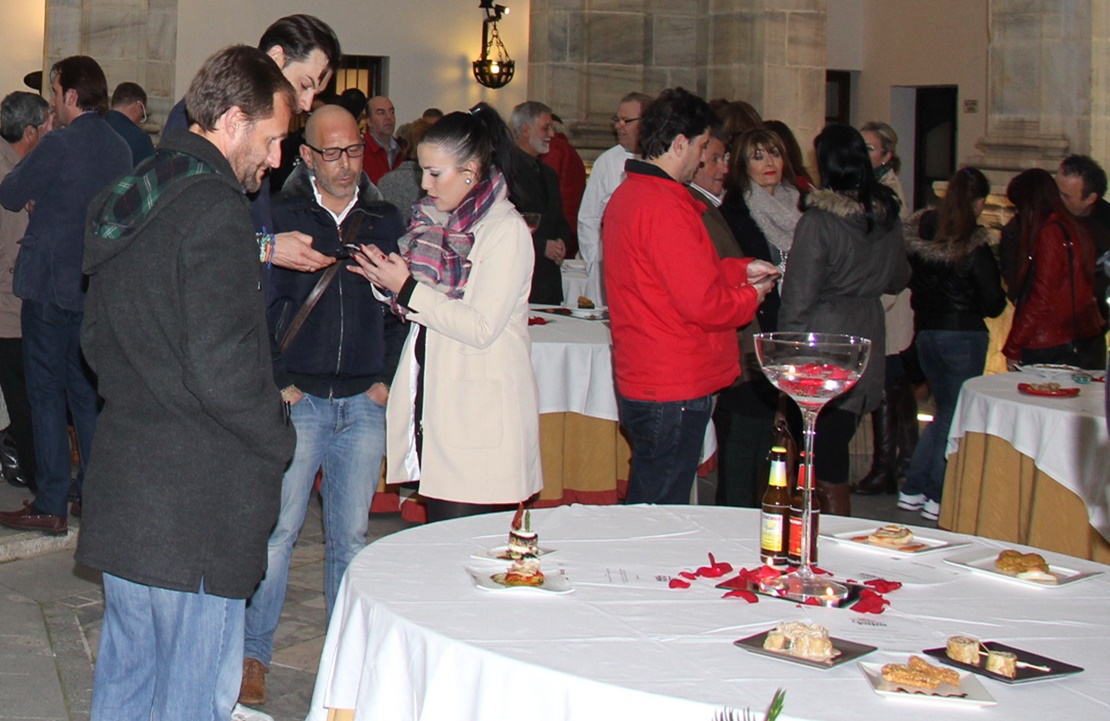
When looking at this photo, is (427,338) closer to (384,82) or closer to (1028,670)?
(1028,670)

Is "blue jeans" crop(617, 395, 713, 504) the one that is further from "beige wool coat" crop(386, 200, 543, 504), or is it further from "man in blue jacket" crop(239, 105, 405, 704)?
"man in blue jacket" crop(239, 105, 405, 704)

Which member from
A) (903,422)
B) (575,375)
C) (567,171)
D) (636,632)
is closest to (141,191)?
(636,632)

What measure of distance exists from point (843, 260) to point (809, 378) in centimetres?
258

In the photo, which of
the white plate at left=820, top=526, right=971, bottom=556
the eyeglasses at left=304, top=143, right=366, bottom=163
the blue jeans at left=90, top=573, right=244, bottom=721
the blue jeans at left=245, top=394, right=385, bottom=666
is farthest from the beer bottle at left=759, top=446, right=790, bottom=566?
the eyeglasses at left=304, top=143, right=366, bottom=163

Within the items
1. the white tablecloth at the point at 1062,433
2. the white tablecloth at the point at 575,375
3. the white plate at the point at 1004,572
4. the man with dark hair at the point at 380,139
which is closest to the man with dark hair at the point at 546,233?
the white tablecloth at the point at 575,375

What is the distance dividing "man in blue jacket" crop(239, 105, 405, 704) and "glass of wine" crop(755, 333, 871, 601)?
1483 millimetres

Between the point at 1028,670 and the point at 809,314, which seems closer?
the point at 1028,670

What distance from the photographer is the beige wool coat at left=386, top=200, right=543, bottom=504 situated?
138 inches

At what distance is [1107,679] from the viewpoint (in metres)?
2.04

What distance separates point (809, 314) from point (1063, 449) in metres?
0.97

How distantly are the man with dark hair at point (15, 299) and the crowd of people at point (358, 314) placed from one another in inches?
0.5

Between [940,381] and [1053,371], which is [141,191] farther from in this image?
[940,381]

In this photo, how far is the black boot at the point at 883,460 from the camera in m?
7.04

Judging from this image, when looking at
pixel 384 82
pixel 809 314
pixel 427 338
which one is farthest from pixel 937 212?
pixel 384 82
